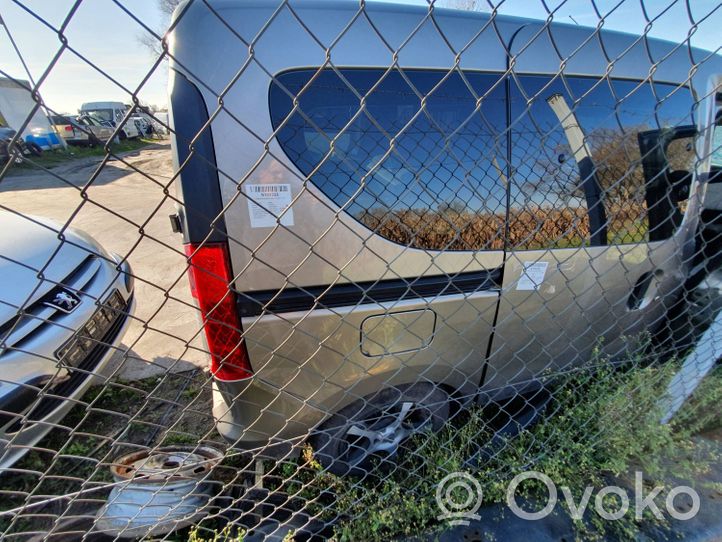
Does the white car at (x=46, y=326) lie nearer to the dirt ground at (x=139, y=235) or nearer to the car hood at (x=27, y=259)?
the car hood at (x=27, y=259)

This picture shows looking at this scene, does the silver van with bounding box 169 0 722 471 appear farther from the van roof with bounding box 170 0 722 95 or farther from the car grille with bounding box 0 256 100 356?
the car grille with bounding box 0 256 100 356

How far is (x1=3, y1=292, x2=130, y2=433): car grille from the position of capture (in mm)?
1849

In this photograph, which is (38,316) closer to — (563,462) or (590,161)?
(563,462)

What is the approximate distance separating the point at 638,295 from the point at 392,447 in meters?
1.63

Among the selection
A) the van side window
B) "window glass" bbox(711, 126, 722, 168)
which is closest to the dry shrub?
the van side window

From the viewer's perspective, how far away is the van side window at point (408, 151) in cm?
130

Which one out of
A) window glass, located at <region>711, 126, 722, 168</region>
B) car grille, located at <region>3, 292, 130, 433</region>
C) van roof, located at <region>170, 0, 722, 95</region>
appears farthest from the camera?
window glass, located at <region>711, 126, 722, 168</region>

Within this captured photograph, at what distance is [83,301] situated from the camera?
213 cm

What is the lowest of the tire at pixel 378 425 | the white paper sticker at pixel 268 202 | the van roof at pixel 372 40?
the tire at pixel 378 425

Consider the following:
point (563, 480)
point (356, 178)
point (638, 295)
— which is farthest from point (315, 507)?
point (638, 295)

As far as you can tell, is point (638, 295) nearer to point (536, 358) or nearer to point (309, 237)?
point (536, 358)

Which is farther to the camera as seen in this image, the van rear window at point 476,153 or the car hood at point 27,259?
the car hood at point 27,259

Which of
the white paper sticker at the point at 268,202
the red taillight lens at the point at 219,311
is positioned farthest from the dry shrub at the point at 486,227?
the red taillight lens at the point at 219,311

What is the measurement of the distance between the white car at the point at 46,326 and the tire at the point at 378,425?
1195mm
